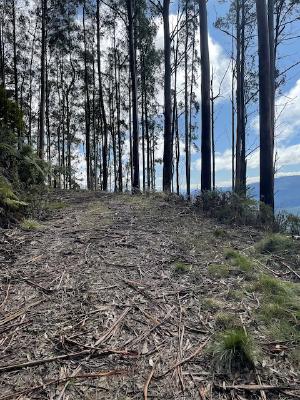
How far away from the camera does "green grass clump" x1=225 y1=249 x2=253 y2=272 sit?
3.59 metres

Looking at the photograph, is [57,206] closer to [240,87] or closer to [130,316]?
[130,316]

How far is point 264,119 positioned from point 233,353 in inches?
266

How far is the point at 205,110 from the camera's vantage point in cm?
903

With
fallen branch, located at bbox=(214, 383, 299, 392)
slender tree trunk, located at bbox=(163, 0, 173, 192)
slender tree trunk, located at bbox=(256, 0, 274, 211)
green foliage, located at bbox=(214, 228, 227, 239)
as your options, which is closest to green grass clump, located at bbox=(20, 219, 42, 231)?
green foliage, located at bbox=(214, 228, 227, 239)

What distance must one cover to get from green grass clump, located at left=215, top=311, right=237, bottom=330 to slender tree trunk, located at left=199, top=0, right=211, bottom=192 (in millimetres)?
6238

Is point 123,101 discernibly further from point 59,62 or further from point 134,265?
point 134,265

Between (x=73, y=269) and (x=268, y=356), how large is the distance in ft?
6.21

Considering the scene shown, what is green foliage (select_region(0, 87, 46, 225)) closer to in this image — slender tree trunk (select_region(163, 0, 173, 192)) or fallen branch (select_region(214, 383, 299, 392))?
fallen branch (select_region(214, 383, 299, 392))

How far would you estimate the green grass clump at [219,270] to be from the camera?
3403 mm

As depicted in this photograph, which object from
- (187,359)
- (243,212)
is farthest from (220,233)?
(187,359)

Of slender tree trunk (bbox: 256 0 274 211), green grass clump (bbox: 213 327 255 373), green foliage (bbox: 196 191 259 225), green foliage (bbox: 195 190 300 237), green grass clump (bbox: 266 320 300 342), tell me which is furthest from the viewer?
slender tree trunk (bbox: 256 0 274 211)

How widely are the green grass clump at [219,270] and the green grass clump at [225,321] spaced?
80 centimetres

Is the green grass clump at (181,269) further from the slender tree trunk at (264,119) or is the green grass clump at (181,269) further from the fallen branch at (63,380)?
the slender tree trunk at (264,119)

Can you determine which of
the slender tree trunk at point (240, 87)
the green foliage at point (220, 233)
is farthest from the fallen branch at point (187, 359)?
the slender tree trunk at point (240, 87)
